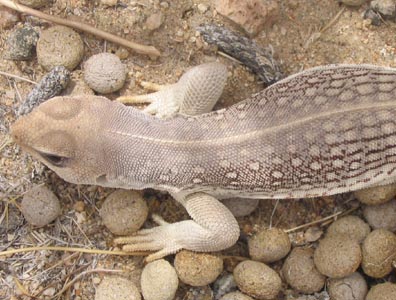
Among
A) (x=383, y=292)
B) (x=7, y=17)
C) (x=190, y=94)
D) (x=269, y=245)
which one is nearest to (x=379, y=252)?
(x=383, y=292)

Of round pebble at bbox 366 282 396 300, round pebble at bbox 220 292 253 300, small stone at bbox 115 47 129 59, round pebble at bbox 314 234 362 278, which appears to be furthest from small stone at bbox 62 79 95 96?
round pebble at bbox 366 282 396 300

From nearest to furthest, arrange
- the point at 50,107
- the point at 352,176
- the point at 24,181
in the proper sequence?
1. the point at 50,107
2. the point at 352,176
3. the point at 24,181

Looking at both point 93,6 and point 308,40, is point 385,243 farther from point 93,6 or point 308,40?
point 93,6

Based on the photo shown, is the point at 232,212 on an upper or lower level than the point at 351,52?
lower

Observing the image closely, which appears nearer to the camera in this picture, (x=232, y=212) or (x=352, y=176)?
(x=352, y=176)

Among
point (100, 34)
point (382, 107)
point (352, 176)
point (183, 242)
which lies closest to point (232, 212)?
point (183, 242)

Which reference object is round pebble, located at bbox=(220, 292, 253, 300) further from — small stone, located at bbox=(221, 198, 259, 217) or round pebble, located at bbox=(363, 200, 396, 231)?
round pebble, located at bbox=(363, 200, 396, 231)

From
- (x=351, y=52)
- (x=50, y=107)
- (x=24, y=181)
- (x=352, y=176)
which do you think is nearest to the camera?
(x=50, y=107)
